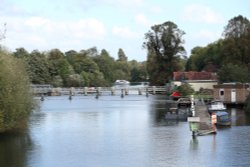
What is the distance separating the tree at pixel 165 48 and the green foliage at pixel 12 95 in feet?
266

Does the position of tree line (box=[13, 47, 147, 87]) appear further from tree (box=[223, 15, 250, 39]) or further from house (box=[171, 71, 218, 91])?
tree (box=[223, 15, 250, 39])

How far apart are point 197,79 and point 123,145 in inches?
3147

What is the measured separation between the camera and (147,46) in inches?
5044

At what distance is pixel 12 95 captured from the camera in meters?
43.3

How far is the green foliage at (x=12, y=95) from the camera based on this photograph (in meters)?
42.4

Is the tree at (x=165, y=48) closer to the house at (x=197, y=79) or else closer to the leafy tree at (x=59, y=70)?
→ the house at (x=197, y=79)

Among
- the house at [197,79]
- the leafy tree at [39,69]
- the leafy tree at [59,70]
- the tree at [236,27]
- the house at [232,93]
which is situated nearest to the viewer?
the house at [232,93]

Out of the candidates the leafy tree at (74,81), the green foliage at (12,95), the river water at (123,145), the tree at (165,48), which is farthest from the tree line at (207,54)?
the green foliage at (12,95)

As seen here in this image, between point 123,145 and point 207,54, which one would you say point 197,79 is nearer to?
point 207,54

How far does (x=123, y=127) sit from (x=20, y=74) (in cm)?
1162

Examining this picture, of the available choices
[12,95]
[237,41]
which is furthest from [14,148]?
[237,41]

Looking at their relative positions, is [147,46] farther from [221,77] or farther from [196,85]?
[221,77]

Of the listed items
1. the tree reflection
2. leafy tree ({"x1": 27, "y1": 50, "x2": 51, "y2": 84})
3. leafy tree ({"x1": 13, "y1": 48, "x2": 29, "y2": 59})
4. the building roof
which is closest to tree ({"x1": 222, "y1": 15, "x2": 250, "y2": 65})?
the building roof

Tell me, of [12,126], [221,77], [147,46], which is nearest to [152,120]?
[12,126]
